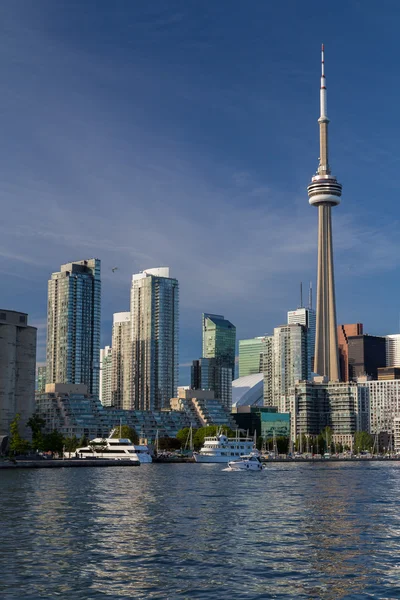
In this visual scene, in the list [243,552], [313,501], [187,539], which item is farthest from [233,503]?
[243,552]

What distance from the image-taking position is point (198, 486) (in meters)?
137

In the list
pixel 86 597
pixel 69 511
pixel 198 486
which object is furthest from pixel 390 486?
pixel 86 597

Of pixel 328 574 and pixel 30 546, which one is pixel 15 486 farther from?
pixel 328 574

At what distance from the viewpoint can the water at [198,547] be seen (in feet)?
159

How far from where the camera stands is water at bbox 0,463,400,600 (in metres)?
48.4

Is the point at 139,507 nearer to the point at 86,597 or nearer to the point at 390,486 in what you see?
the point at 86,597

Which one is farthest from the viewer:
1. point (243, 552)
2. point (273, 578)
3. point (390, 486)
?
point (390, 486)

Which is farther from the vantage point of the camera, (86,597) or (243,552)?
(243,552)

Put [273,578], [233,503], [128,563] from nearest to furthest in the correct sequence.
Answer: [273,578], [128,563], [233,503]

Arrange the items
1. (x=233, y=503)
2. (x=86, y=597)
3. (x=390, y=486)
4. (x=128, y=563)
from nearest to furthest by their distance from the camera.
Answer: (x=86, y=597) → (x=128, y=563) → (x=233, y=503) → (x=390, y=486)

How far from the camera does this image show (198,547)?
63.0 m

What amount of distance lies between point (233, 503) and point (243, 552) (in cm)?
4149

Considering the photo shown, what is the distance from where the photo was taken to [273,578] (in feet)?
168

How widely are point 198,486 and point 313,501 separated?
119ft
